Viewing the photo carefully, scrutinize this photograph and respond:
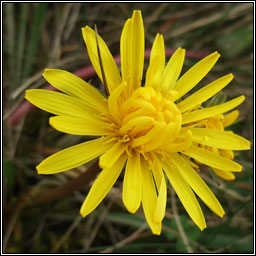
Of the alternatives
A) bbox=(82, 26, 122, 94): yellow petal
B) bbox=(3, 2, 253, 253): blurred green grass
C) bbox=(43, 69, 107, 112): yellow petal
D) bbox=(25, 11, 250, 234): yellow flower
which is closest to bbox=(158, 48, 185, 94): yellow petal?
bbox=(25, 11, 250, 234): yellow flower

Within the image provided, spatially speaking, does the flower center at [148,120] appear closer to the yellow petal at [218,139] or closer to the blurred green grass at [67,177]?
the yellow petal at [218,139]

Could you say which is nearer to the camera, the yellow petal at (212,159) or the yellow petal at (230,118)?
the yellow petal at (212,159)

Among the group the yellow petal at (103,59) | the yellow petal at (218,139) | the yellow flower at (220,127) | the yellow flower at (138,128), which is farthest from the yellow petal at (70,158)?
the yellow flower at (220,127)

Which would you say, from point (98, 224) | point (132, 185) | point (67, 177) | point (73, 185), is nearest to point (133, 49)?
point (132, 185)

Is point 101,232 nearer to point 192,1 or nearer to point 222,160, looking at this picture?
point 222,160

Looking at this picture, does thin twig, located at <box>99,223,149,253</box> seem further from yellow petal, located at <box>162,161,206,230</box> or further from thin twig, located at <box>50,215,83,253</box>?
yellow petal, located at <box>162,161,206,230</box>

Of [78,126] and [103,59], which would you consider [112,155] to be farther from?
[103,59]
